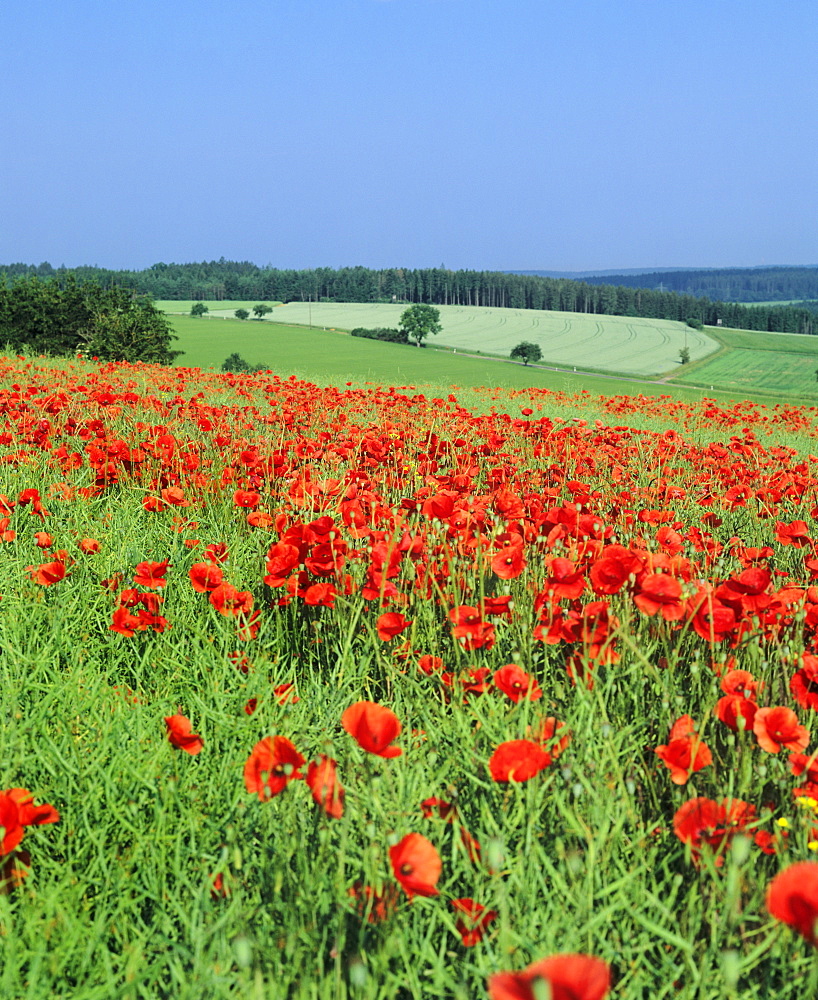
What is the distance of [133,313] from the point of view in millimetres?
30172

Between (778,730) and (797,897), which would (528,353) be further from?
(797,897)

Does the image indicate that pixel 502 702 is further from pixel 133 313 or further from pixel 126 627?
pixel 133 313

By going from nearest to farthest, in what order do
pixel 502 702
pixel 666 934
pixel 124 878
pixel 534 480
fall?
pixel 666 934 < pixel 124 878 < pixel 502 702 < pixel 534 480

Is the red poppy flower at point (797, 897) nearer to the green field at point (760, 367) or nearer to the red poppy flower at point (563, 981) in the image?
the red poppy flower at point (563, 981)

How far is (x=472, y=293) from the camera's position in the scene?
134 metres

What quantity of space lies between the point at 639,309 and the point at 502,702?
135 m

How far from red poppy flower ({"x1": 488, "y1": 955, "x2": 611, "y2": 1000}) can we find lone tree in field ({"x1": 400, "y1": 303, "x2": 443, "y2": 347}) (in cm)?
7890

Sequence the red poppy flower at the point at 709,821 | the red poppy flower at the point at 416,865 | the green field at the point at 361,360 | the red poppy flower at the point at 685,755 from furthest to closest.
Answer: the green field at the point at 361,360 → the red poppy flower at the point at 685,755 → the red poppy flower at the point at 709,821 → the red poppy flower at the point at 416,865

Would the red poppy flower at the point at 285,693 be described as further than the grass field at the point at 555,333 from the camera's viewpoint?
No

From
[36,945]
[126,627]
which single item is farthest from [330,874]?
[126,627]

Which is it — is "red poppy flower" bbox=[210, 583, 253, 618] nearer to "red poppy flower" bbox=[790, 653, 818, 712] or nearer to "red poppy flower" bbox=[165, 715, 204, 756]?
"red poppy flower" bbox=[165, 715, 204, 756]

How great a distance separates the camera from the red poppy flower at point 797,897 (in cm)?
87

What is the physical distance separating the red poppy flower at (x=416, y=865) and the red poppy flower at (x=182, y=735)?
63 centimetres

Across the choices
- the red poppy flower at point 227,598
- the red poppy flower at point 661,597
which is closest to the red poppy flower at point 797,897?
the red poppy flower at point 661,597
